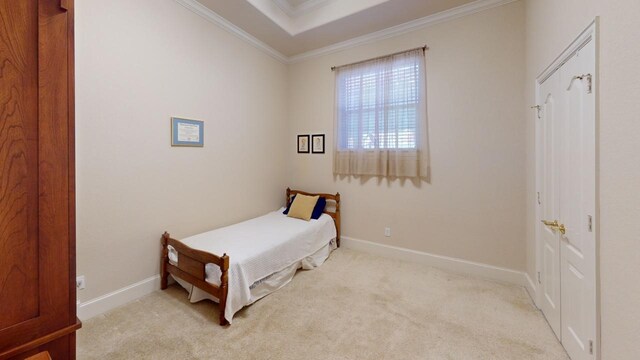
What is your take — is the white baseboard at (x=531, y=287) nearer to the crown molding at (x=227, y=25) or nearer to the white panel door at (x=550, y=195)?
the white panel door at (x=550, y=195)

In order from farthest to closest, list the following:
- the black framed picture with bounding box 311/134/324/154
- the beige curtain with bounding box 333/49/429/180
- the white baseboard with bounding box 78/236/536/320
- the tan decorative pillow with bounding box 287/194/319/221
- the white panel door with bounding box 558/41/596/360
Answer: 1. the black framed picture with bounding box 311/134/324/154
2. the tan decorative pillow with bounding box 287/194/319/221
3. the beige curtain with bounding box 333/49/429/180
4. the white baseboard with bounding box 78/236/536/320
5. the white panel door with bounding box 558/41/596/360

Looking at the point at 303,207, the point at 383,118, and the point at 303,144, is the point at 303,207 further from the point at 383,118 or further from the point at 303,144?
the point at 383,118

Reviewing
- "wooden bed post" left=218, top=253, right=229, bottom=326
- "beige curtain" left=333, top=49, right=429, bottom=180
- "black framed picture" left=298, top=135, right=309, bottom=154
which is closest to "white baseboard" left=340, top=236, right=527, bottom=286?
"beige curtain" left=333, top=49, right=429, bottom=180

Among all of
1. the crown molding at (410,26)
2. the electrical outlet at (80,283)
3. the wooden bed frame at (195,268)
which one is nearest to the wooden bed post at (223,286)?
the wooden bed frame at (195,268)

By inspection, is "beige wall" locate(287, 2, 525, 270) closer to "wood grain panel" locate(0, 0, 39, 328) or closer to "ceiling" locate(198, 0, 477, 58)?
"ceiling" locate(198, 0, 477, 58)

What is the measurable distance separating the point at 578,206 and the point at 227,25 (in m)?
3.87

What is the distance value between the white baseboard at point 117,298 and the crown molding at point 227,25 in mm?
2937

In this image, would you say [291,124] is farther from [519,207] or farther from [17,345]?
[17,345]

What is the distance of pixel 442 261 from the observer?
321 cm

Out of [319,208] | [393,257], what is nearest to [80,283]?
[319,208]

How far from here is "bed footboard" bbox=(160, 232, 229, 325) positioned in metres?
2.11

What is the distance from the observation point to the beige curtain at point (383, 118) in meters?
3.27

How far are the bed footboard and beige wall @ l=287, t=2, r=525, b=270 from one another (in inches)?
86.9

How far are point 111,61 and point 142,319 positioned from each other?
7.36 feet
